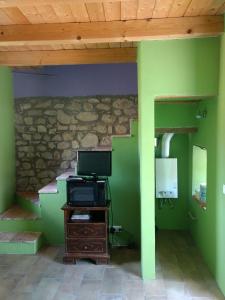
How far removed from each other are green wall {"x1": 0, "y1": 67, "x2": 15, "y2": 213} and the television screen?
1382 millimetres

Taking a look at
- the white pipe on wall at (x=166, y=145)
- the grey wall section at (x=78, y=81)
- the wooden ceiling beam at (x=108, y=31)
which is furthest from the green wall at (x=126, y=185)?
the wooden ceiling beam at (x=108, y=31)

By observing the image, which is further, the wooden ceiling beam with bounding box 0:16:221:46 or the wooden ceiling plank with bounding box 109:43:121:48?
the wooden ceiling plank with bounding box 109:43:121:48

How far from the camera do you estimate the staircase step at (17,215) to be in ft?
15.7

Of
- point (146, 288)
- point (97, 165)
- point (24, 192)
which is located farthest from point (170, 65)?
point (24, 192)

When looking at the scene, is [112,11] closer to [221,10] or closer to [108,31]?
[108,31]

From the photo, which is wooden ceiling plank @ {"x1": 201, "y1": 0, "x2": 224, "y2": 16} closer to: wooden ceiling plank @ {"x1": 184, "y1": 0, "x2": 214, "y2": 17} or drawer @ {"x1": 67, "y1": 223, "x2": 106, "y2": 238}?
wooden ceiling plank @ {"x1": 184, "y1": 0, "x2": 214, "y2": 17}

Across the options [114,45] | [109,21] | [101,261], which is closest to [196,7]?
[109,21]

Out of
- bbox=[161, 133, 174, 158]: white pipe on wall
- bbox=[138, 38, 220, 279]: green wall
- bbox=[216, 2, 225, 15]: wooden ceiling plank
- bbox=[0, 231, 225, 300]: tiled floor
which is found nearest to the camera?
bbox=[216, 2, 225, 15]: wooden ceiling plank

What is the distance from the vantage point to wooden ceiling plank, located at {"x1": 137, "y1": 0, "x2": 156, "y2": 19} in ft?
9.21

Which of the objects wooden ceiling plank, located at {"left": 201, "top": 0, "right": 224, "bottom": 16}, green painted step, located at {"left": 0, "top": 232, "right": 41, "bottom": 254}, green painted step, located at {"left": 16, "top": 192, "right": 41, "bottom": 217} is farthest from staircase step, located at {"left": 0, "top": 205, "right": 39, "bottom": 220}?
wooden ceiling plank, located at {"left": 201, "top": 0, "right": 224, "bottom": 16}

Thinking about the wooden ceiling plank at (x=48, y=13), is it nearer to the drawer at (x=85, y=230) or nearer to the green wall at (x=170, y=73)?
the green wall at (x=170, y=73)

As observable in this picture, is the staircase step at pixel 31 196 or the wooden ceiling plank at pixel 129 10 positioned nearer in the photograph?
the wooden ceiling plank at pixel 129 10

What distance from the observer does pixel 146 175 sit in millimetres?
3645

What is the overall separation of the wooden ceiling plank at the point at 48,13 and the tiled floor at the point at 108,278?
2747mm
